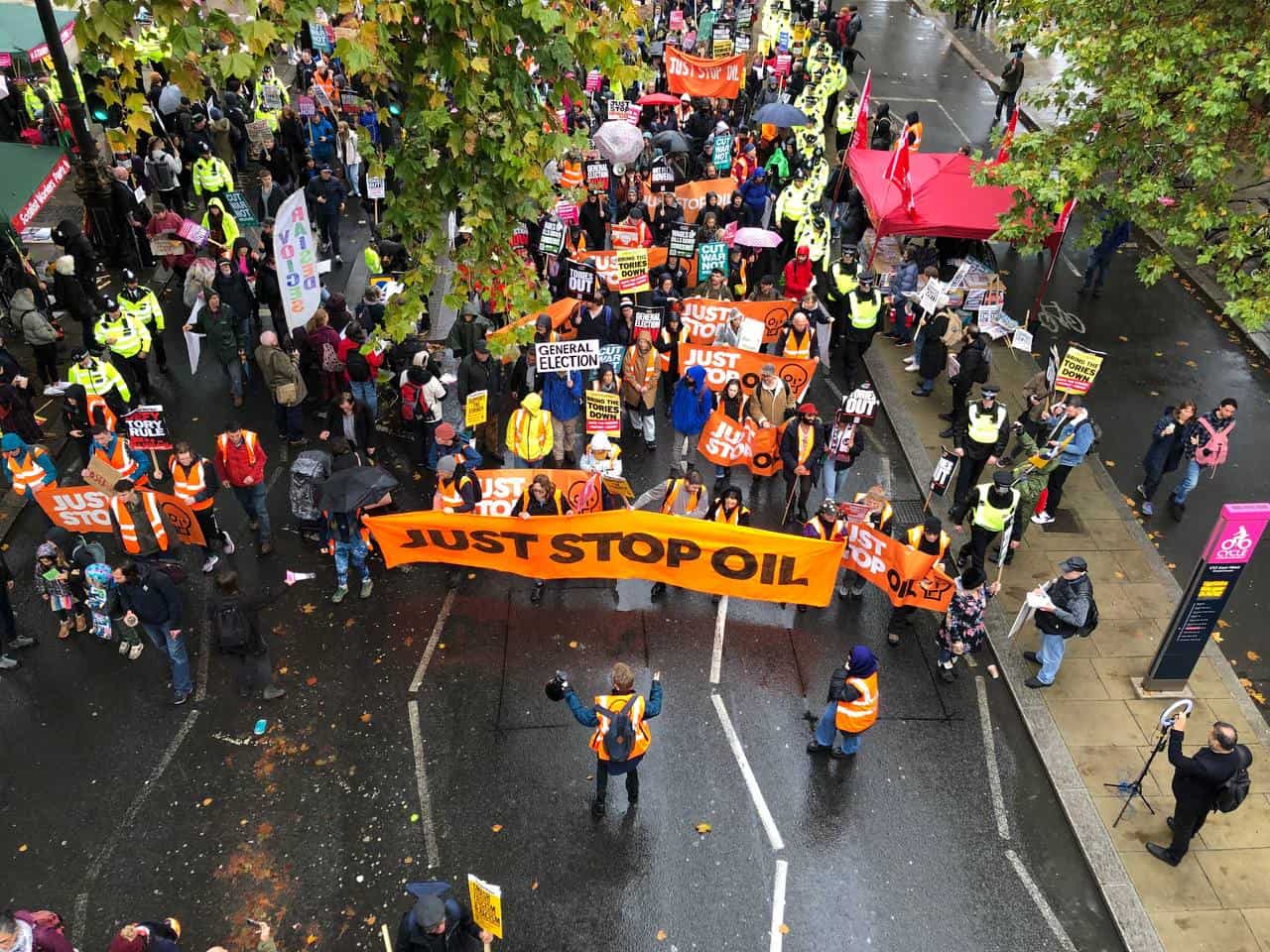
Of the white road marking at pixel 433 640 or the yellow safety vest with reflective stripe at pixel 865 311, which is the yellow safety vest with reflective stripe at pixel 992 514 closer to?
the yellow safety vest with reflective stripe at pixel 865 311

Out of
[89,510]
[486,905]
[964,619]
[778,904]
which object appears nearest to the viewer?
[486,905]

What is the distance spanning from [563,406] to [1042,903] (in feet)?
26.7

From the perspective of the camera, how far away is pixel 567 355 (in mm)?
12703

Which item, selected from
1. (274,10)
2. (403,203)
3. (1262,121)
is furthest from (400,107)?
(1262,121)

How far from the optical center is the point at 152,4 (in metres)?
6.11

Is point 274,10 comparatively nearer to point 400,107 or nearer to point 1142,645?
point 400,107

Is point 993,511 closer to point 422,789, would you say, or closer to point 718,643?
point 718,643

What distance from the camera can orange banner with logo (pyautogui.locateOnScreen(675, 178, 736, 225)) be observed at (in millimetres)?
18109

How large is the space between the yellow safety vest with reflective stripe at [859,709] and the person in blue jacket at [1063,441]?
506 centimetres

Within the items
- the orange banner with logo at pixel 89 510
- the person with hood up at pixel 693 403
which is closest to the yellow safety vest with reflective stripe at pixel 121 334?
the orange banner with logo at pixel 89 510

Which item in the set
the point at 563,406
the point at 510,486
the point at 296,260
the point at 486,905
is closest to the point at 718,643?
the point at 510,486

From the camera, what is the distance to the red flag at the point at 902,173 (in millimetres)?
15789

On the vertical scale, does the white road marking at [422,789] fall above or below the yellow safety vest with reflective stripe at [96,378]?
below

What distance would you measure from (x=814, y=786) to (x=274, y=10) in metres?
8.13
